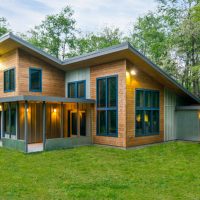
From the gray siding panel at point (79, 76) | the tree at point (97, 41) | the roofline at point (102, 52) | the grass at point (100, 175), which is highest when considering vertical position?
the tree at point (97, 41)

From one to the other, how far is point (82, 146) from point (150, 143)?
3.37 metres

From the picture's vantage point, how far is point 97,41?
29.4 meters

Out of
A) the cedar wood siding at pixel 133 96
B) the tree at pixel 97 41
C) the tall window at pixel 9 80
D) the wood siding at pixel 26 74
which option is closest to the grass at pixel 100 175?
the cedar wood siding at pixel 133 96

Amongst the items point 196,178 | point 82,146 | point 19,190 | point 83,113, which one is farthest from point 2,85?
point 196,178

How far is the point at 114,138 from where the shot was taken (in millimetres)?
11180

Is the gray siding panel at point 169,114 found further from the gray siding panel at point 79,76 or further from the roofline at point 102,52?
the gray siding panel at point 79,76

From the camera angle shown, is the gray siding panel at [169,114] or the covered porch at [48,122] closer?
the covered porch at [48,122]

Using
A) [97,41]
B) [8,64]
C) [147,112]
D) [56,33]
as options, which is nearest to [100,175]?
[147,112]

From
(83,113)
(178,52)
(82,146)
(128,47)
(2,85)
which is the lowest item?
(82,146)

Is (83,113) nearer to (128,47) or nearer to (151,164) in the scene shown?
(128,47)

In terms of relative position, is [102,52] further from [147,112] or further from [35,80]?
[35,80]

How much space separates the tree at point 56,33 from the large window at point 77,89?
50.7ft

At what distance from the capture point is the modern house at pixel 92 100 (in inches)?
432

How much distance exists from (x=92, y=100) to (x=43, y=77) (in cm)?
325
